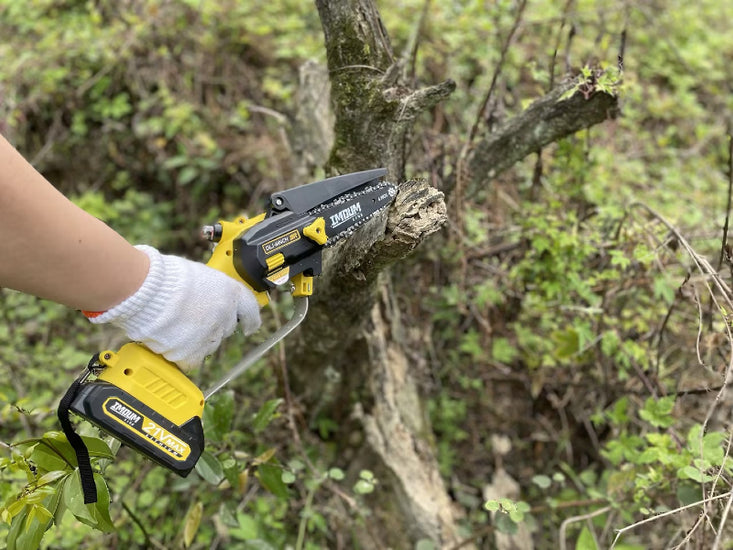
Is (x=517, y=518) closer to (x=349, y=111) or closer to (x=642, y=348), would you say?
(x=642, y=348)

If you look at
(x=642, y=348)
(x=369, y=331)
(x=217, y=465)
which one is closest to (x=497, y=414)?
(x=642, y=348)

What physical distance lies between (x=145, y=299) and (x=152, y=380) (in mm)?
252

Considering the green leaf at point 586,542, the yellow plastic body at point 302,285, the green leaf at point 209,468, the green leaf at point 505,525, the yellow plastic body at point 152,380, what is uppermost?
the yellow plastic body at point 302,285

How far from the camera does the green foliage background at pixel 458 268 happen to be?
204 cm

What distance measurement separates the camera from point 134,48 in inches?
145

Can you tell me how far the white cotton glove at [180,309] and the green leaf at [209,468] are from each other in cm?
40

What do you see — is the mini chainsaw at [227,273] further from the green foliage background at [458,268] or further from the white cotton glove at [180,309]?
the green foliage background at [458,268]

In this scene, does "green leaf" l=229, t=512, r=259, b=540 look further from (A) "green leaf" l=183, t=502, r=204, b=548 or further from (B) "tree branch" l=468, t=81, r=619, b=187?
(B) "tree branch" l=468, t=81, r=619, b=187

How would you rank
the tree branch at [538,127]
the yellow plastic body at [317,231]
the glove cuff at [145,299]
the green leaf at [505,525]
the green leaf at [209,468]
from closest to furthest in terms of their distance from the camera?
1. the glove cuff at [145,299]
2. the yellow plastic body at [317,231]
3. the green leaf at [209,468]
4. the tree branch at [538,127]
5. the green leaf at [505,525]

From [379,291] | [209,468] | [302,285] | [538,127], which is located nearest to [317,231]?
[302,285]

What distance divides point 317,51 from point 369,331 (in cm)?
222

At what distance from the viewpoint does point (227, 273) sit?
157 centimetres

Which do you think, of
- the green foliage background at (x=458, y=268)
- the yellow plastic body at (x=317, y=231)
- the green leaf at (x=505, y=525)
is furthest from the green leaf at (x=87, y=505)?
the green leaf at (x=505, y=525)

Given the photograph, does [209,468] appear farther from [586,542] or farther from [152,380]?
[586,542]
